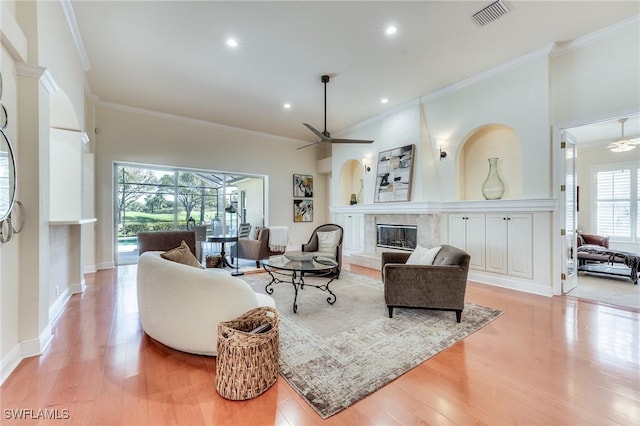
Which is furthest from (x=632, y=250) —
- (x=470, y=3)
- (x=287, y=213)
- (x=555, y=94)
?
(x=287, y=213)

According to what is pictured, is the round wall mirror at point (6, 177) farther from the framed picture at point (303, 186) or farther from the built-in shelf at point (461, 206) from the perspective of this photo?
the framed picture at point (303, 186)

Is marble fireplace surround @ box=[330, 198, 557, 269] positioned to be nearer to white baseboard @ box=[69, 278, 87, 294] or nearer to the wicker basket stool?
the wicker basket stool

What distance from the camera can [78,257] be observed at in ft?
13.0

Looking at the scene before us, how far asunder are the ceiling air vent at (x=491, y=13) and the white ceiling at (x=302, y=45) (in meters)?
0.08

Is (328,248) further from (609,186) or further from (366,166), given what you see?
(609,186)

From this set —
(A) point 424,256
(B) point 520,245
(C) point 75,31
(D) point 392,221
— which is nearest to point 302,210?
(D) point 392,221

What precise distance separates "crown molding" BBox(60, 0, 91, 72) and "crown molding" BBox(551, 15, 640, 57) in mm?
6021

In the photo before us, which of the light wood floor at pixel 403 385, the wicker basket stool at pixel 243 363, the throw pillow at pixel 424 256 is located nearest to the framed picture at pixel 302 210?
the throw pillow at pixel 424 256

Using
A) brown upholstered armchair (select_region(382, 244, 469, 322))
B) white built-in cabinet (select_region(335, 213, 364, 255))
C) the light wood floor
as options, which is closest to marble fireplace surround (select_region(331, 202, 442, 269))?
white built-in cabinet (select_region(335, 213, 364, 255))

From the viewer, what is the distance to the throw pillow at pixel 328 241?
197 inches

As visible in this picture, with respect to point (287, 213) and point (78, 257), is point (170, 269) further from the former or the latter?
point (287, 213)

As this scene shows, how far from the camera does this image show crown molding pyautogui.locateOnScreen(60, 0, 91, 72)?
2943 mm

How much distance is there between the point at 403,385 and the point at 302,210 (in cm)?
675

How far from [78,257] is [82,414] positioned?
3204 millimetres
